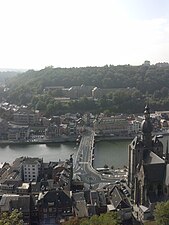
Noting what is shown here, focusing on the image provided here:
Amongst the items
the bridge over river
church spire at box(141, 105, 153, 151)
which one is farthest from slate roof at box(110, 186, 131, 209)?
the bridge over river

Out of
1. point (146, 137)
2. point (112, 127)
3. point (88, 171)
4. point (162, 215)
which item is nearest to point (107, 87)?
point (112, 127)

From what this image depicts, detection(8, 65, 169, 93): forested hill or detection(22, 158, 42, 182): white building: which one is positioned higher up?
detection(8, 65, 169, 93): forested hill

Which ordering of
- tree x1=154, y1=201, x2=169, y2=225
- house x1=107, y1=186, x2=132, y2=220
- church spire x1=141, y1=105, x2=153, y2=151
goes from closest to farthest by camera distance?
1. tree x1=154, y1=201, x2=169, y2=225
2. house x1=107, y1=186, x2=132, y2=220
3. church spire x1=141, y1=105, x2=153, y2=151

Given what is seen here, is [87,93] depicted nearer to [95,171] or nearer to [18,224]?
[95,171]

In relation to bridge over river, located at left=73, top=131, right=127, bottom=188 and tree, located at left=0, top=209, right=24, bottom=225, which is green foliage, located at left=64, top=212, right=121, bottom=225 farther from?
bridge over river, located at left=73, top=131, right=127, bottom=188

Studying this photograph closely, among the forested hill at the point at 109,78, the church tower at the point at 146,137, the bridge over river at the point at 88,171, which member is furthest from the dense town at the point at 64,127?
the forested hill at the point at 109,78

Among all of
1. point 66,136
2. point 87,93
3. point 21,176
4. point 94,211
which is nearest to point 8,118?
point 66,136

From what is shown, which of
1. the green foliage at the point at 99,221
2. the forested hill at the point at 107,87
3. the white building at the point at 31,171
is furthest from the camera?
the forested hill at the point at 107,87

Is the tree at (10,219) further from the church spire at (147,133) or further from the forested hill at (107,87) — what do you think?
the forested hill at (107,87)
